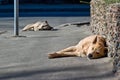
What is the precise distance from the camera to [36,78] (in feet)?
26.8

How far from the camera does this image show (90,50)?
31.5 ft

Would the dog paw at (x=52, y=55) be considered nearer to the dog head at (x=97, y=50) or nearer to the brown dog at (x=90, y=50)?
the brown dog at (x=90, y=50)

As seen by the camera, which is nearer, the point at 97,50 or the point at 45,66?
the point at 45,66

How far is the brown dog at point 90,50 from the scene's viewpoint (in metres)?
9.59

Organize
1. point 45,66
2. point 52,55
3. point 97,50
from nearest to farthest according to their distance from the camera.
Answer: point 45,66, point 97,50, point 52,55

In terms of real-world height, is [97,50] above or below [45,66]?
above

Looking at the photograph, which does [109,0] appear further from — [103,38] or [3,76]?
[3,76]

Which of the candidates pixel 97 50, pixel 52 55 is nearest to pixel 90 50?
pixel 97 50

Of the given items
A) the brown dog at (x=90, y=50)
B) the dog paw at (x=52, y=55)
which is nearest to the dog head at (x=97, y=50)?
the brown dog at (x=90, y=50)

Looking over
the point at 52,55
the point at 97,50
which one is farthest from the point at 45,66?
the point at 97,50

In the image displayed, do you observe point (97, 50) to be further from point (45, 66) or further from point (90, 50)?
point (45, 66)

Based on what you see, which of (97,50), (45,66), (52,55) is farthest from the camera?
(52,55)

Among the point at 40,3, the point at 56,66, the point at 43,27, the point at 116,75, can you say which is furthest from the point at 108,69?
the point at 40,3

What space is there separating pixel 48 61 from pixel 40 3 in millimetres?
29113
